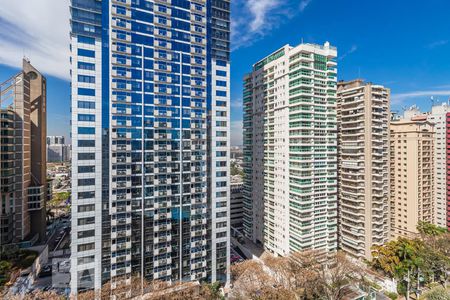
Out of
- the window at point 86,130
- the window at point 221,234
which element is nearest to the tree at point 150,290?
the window at point 221,234

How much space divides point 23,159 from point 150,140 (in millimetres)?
33984

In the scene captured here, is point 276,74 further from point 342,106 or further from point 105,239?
point 105,239

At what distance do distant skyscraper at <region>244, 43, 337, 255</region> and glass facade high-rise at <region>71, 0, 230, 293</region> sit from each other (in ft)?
43.6

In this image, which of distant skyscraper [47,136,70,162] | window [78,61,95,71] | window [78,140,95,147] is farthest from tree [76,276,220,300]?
distant skyscraper [47,136,70,162]

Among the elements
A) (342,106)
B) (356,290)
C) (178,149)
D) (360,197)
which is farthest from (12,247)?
(342,106)

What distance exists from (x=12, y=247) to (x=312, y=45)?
6971 cm

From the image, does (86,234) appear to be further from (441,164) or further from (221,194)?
(441,164)

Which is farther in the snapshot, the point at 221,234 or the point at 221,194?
the point at 221,194

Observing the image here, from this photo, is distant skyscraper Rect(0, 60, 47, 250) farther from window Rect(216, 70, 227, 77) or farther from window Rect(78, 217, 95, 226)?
window Rect(216, 70, 227, 77)

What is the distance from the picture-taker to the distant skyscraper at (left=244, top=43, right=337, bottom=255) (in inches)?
1706

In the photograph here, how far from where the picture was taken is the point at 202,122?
39156mm

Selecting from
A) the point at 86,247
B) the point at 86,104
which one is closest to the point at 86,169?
the point at 86,104

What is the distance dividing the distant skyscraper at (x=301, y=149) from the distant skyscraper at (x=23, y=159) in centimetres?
5257

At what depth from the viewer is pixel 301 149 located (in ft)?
142
